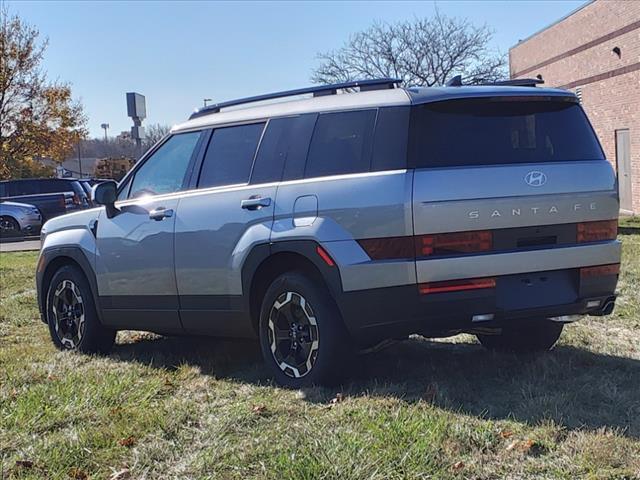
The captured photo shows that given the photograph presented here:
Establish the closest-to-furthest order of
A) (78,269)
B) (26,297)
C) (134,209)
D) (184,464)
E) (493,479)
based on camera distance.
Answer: (493,479), (184,464), (134,209), (78,269), (26,297)

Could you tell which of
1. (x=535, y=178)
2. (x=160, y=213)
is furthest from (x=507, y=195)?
(x=160, y=213)

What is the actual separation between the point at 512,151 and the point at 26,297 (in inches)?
279

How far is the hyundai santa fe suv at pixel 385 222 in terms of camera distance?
4.52m

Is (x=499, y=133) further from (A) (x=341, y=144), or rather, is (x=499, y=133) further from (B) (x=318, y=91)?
(B) (x=318, y=91)

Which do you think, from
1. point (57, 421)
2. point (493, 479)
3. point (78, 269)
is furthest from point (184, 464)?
point (78, 269)

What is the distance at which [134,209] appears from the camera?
20.1 ft

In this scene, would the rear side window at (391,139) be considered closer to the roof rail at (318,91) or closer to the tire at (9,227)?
the roof rail at (318,91)

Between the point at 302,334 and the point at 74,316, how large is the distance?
263cm

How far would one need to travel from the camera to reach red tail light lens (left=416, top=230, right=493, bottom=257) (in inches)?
176

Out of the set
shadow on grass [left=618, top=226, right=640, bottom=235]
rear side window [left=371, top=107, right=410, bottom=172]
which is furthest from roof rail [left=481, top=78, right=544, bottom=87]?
shadow on grass [left=618, top=226, right=640, bottom=235]

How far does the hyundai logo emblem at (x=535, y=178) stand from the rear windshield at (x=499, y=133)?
0.12 metres

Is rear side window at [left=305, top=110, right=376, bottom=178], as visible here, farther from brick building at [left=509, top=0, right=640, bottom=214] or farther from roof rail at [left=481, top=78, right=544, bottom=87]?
brick building at [left=509, top=0, right=640, bottom=214]

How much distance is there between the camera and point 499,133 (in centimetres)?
479

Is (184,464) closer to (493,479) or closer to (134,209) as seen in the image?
(493,479)
